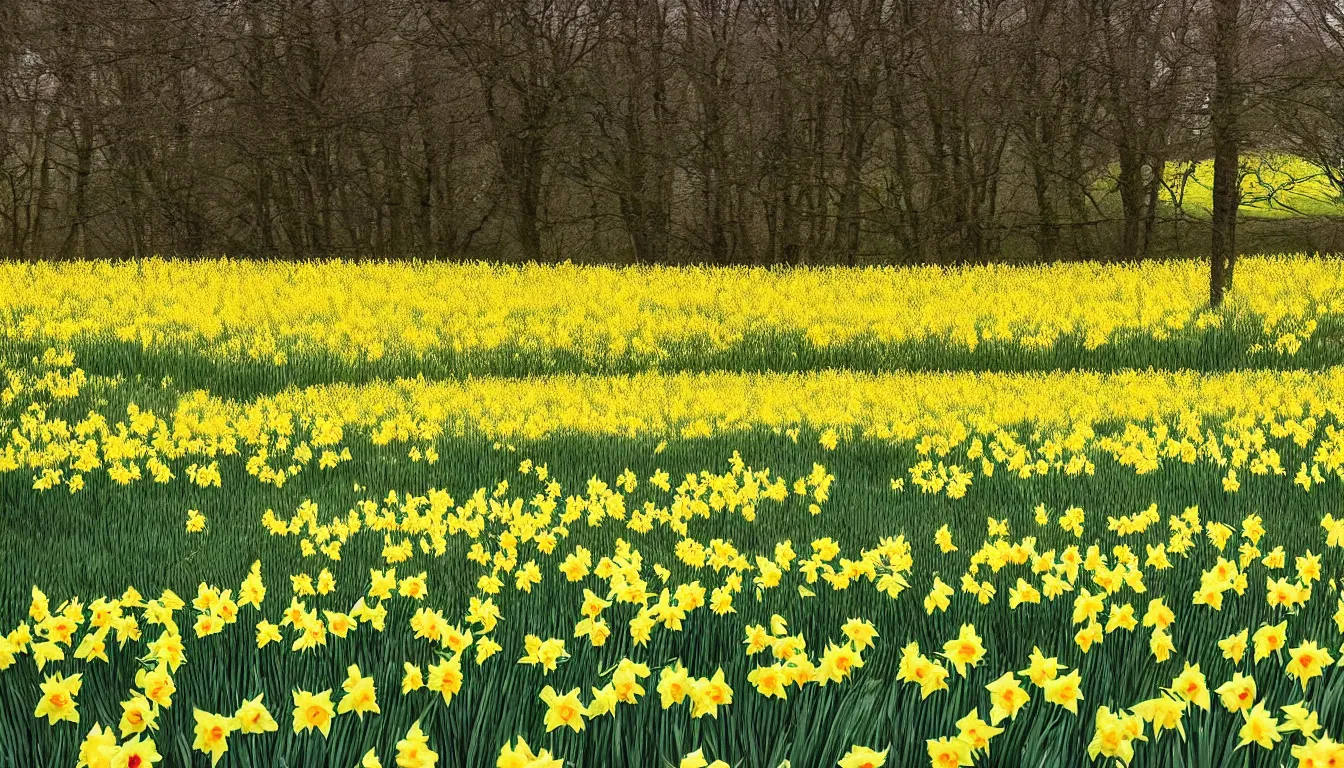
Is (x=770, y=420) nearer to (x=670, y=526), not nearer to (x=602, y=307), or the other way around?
(x=670, y=526)

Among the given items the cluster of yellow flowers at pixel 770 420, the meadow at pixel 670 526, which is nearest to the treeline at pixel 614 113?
the meadow at pixel 670 526

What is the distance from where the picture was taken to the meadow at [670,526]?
8.97 feet

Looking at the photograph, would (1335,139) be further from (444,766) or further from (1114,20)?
(444,766)

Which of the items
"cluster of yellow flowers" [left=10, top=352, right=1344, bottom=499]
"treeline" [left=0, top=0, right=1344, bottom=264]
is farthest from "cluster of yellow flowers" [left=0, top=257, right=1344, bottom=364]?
"treeline" [left=0, top=0, right=1344, bottom=264]

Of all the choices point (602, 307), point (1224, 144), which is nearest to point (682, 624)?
point (602, 307)

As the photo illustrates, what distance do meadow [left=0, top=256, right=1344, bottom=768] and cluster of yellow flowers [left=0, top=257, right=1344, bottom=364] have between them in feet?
0.29

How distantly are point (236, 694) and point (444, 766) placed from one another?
2.62ft

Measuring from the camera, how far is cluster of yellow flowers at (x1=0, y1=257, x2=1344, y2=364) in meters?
13.1

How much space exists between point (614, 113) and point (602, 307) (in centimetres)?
953

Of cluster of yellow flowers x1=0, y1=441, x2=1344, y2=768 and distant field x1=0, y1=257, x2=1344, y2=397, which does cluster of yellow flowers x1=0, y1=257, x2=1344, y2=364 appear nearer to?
distant field x1=0, y1=257, x2=1344, y2=397

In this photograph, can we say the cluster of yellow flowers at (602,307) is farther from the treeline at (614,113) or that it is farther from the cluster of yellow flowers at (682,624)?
the cluster of yellow flowers at (682,624)

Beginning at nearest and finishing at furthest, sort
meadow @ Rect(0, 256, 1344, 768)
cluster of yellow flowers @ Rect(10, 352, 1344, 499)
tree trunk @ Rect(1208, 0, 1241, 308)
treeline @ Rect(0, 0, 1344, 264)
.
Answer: meadow @ Rect(0, 256, 1344, 768)
cluster of yellow flowers @ Rect(10, 352, 1344, 499)
tree trunk @ Rect(1208, 0, 1241, 308)
treeline @ Rect(0, 0, 1344, 264)

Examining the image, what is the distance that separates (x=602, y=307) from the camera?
48.8ft

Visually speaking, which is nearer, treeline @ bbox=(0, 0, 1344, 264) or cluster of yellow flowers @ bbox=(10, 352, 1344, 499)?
cluster of yellow flowers @ bbox=(10, 352, 1344, 499)
